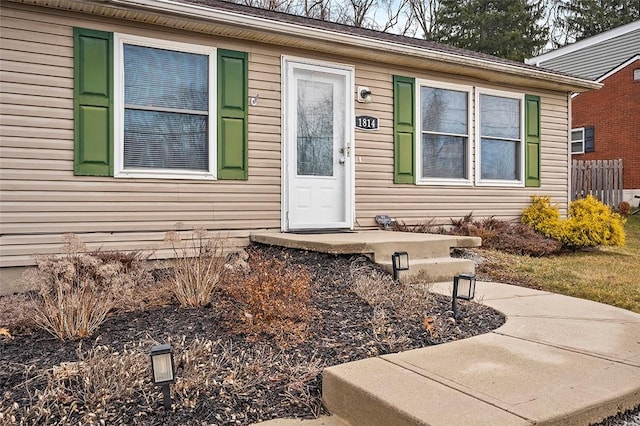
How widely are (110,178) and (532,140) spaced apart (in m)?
6.08

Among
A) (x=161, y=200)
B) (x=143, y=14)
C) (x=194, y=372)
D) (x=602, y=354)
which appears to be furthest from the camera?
(x=161, y=200)

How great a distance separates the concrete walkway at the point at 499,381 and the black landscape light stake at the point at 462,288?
32 cm

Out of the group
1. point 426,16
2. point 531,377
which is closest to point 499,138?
point 531,377

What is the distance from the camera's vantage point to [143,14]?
4.72m

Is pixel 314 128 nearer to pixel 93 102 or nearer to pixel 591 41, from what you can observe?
pixel 93 102

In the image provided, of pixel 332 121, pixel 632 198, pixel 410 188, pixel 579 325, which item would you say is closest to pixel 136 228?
pixel 332 121

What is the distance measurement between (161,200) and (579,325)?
12.7 ft

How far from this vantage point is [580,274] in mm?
5504

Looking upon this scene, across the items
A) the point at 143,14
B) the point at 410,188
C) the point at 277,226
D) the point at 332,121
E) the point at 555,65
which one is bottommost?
the point at 277,226

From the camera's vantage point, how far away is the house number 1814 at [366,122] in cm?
614

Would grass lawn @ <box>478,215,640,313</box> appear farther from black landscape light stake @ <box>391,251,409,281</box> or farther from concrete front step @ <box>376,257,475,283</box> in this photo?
black landscape light stake @ <box>391,251,409,281</box>

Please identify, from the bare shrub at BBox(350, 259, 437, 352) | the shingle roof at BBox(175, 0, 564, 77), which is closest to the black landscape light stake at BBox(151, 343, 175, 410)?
the bare shrub at BBox(350, 259, 437, 352)

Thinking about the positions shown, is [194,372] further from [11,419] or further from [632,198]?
[632,198]

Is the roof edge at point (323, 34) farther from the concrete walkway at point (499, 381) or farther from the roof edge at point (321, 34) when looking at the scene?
the concrete walkway at point (499, 381)
